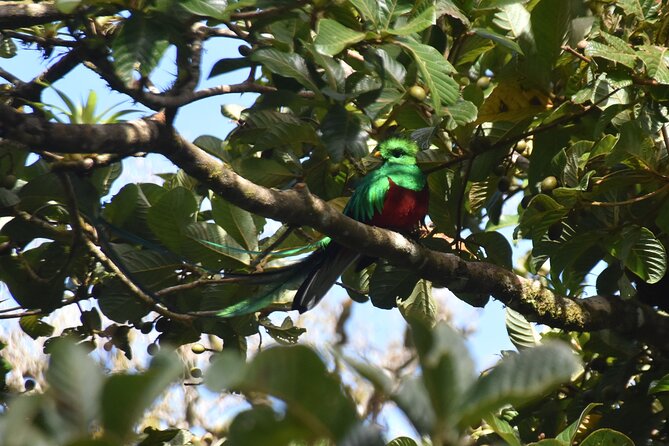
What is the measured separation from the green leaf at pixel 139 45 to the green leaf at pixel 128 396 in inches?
45.5

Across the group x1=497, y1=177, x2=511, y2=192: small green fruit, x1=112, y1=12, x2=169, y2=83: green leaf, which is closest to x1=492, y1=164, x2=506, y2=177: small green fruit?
x1=497, y1=177, x2=511, y2=192: small green fruit

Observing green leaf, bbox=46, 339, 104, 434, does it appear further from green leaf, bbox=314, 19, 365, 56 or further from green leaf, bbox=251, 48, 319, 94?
green leaf, bbox=251, 48, 319, 94

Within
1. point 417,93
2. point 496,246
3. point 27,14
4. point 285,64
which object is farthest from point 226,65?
point 496,246

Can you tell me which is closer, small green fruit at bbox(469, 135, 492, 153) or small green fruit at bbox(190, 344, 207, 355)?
small green fruit at bbox(469, 135, 492, 153)

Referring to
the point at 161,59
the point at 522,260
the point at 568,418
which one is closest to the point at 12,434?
the point at 161,59

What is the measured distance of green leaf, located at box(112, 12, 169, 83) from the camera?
184cm

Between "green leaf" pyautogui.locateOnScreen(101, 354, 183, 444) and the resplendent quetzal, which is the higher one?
"green leaf" pyautogui.locateOnScreen(101, 354, 183, 444)

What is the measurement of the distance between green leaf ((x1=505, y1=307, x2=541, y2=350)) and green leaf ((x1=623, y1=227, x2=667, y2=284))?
475mm

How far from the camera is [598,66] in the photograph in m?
2.69

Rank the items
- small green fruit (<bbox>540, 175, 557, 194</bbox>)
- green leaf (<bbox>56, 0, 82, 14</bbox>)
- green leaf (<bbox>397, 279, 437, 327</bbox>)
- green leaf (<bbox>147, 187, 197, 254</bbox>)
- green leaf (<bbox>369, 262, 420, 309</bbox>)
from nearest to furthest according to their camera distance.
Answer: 1. green leaf (<bbox>56, 0, 82, 14</bbox>)
2. green leaf (<bbox>147, 187, 197, 254</bbox>)
3. small green fruit (<bbox>540, 175, 557, 194</bbox>)
4. green leaf (<bbox>369, 262, 420, 309</bbox>)
5. green leaf (<bbox>397, 279, 437, 327</bbox>)

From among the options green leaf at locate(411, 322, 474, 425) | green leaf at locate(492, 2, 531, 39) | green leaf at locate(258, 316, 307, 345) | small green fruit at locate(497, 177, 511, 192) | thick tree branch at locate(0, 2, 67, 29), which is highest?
green leaf at locate(411, 322, 474, 425)

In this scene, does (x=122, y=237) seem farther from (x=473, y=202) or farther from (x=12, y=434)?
(x=12, y=434)

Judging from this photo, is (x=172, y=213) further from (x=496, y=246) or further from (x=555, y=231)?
(x=555, y=231)

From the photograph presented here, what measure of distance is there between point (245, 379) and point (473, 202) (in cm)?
264
